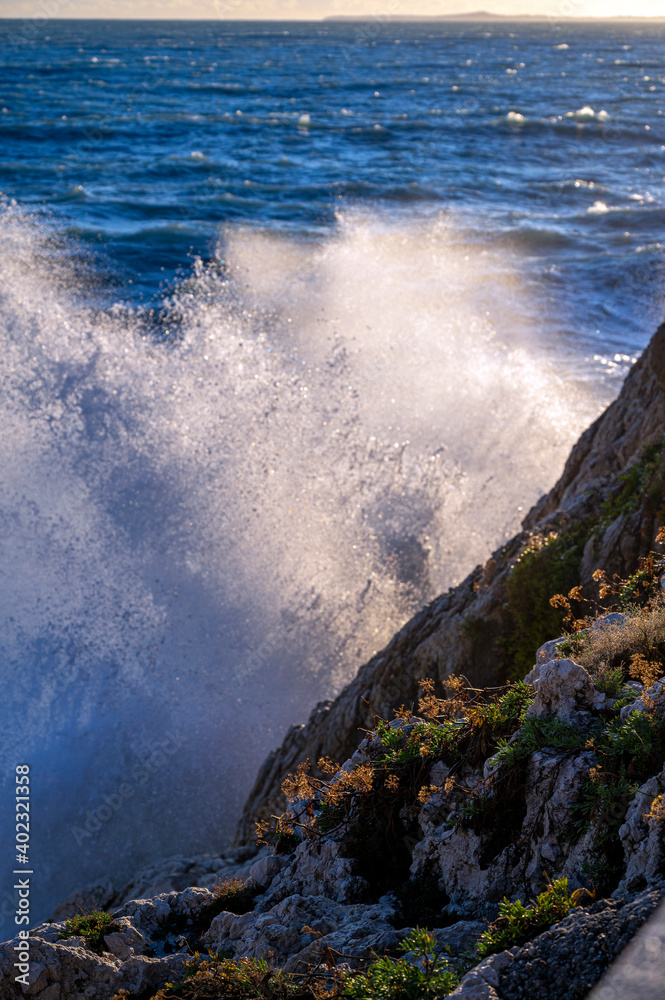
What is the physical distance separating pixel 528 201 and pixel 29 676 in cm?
2985

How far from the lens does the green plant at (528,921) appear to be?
3.12 m

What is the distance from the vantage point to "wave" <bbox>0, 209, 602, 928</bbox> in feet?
31.5

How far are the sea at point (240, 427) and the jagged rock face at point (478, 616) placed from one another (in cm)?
196

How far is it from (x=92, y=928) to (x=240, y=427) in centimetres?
1109

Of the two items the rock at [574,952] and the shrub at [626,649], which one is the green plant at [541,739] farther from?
the rock at [574,952]

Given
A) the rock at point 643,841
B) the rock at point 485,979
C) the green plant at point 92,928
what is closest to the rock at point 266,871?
the green plant at point 92,928

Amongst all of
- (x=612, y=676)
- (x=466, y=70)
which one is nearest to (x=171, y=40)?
(x=466, y=70)

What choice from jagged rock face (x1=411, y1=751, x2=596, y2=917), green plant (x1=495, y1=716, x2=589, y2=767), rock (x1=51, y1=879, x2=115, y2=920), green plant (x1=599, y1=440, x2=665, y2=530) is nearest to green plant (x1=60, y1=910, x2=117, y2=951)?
jagged rock face (x1=411, y1=751, x2=596, y2=917)

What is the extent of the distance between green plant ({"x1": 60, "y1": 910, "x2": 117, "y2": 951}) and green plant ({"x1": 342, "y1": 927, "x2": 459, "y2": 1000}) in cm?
229

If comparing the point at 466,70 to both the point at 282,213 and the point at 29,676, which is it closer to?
the point at 282,213

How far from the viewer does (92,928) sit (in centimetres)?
466

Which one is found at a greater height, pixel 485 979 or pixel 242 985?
pixel 242 985

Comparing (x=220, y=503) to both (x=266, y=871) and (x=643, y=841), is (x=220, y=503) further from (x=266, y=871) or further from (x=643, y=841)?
(x=643, y=841)

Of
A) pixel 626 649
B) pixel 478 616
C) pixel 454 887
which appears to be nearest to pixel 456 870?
pixel 454 887
